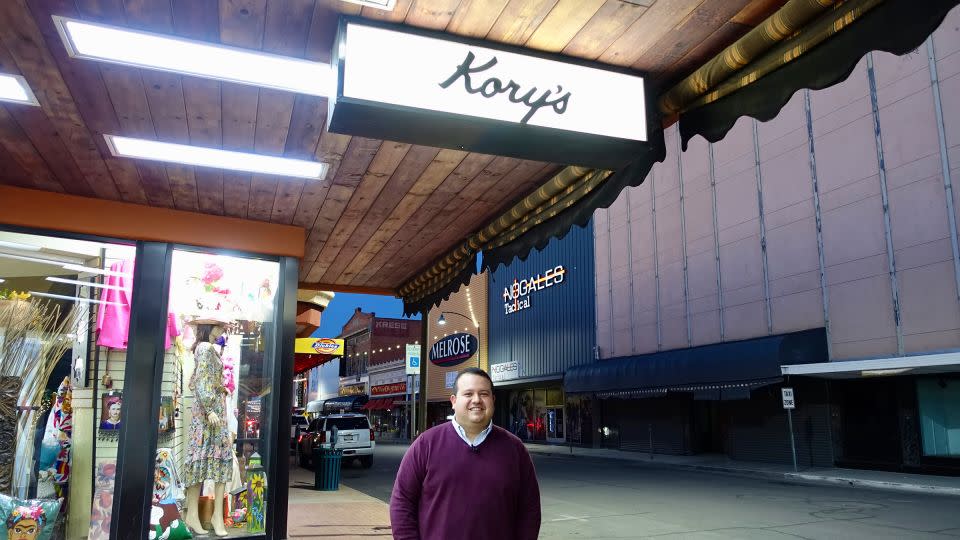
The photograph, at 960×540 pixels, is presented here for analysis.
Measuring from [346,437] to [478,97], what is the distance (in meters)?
19.9

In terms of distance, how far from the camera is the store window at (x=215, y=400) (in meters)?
7.04

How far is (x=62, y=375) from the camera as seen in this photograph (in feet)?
22.8

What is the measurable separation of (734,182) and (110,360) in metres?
20.2

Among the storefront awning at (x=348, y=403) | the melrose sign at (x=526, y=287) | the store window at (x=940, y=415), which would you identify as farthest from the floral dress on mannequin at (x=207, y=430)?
the storefront awning at (x=348, y=403)

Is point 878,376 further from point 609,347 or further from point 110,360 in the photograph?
point 110,360

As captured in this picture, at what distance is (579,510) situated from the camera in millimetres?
11938

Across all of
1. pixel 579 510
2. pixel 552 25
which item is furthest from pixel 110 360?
pixel 579 510

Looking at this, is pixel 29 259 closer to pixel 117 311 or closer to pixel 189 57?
pixel 117 311

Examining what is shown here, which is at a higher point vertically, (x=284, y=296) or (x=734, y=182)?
(x=734, y=182)

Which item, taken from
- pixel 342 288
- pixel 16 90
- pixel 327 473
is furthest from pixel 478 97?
pixel 327 473

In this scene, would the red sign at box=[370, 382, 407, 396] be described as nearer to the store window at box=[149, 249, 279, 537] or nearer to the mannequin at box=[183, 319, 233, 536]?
the store window at box=[149, 249, 279, 537]

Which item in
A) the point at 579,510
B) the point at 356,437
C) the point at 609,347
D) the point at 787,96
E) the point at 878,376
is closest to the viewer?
the point at 787,96

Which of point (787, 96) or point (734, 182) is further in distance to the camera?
point (734, 182)

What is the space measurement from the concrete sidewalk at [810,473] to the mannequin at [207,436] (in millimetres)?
14140
